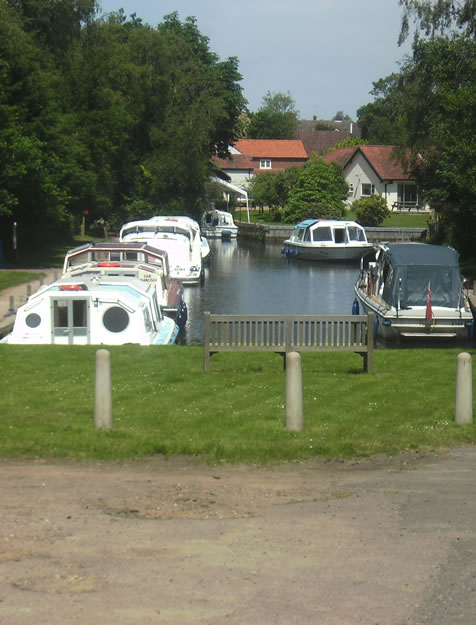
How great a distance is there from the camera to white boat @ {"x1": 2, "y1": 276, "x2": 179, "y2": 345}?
19531 mm

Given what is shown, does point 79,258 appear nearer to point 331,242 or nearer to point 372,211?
point 331,242

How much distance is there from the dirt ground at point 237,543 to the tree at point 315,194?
71043mm

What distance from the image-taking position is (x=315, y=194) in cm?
8088

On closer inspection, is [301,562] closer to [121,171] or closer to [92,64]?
[92,64]

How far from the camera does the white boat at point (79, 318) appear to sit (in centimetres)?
1953

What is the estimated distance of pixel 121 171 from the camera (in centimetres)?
A: 6556

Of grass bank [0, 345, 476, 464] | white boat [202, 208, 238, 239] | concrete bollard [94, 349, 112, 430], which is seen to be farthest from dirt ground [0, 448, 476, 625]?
white boat [202, 208, 238, 239]

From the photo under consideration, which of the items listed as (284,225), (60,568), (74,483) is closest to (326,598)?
(60,568)

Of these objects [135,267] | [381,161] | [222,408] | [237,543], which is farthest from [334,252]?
[237,543]

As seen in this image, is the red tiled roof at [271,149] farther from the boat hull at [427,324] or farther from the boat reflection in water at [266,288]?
the boat hull at [427,324]

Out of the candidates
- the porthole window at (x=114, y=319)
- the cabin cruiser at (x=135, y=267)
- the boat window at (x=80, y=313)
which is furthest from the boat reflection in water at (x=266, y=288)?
the boat window at (x=80, y=313)

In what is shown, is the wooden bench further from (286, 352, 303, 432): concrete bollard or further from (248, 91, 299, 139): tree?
(248, 91, 299, 139): tree

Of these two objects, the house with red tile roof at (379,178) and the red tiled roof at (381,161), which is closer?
the house with red tile roof at (379,178)

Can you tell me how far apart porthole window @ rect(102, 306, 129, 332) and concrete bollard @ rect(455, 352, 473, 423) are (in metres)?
10.1
